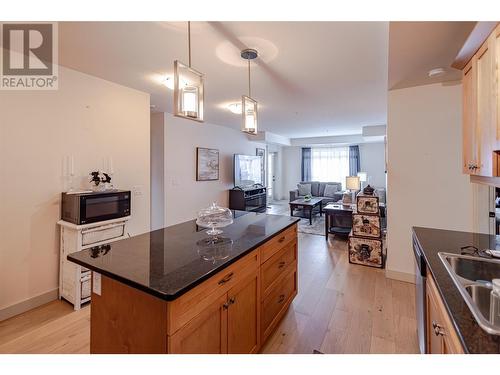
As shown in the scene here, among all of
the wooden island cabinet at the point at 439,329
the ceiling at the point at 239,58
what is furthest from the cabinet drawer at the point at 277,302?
the ceiling at the point at 239,58

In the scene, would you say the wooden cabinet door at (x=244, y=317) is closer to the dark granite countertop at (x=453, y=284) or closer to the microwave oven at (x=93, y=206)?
the dark granite countertop at (x=453, y=284)

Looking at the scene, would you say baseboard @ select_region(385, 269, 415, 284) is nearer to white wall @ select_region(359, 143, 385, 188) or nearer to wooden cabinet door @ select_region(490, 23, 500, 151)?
wooden cabinet door @ select_region(490, 23, 500, 151)

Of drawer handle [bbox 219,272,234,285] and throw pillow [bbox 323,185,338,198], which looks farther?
throw pillow [bbox 323,185,338,198]

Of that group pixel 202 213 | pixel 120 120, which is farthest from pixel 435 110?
pixel 120 120

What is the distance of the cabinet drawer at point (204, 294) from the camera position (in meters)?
1.05

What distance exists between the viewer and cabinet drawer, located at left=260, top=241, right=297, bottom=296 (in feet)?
5.96

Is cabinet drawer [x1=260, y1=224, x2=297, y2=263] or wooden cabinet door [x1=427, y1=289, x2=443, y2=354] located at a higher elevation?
cabinet drawer [x1=260, y1=224, x2=297, y2=263]

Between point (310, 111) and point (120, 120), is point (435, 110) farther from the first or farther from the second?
point (120, 120)

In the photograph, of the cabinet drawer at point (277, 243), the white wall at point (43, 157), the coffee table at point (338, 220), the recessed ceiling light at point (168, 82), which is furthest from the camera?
the coffee table at point (338, 220)

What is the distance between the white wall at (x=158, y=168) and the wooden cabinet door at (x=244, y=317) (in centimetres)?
333

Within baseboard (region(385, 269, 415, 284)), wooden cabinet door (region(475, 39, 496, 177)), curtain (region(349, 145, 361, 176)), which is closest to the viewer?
wooden cabinet door (region(475, 39, 496, 177))

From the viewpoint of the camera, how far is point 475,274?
1435 millimetres

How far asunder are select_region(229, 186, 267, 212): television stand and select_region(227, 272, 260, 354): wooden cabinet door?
449 cm

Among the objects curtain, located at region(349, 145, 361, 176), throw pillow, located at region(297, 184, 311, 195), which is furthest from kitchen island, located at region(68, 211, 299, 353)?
curtain, located at region(349, 145, 361, 176)
